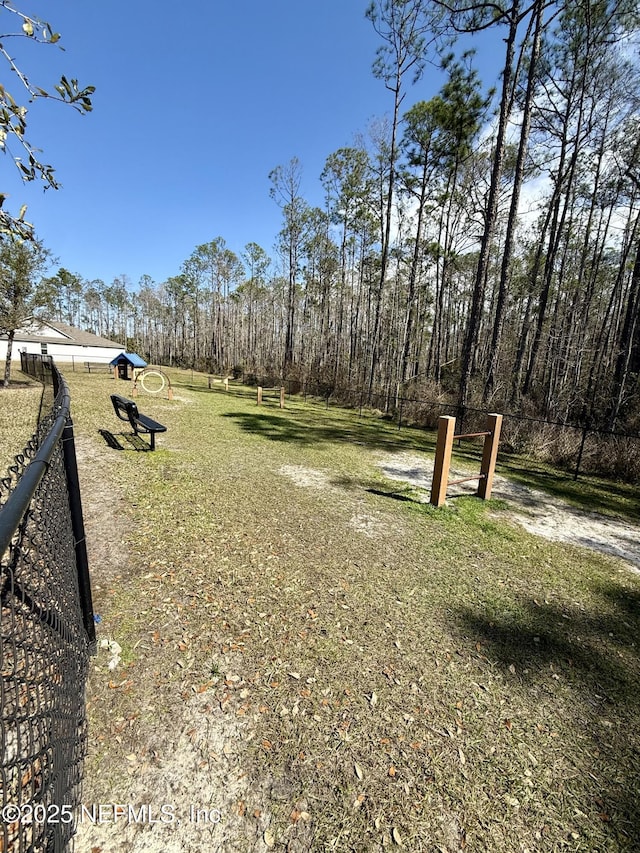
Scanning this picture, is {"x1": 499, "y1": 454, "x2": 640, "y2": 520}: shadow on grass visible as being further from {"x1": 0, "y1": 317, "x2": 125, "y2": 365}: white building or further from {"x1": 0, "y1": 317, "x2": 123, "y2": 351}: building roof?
{"x1": 0, "y1": 317, "x2": 123, "y2": 351}: building roof

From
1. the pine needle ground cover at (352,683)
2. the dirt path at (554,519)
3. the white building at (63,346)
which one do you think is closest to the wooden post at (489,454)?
the dirt path at (554,519)

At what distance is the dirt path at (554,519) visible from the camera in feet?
17.1

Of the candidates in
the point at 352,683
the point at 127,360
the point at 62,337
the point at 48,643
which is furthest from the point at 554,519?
the point at 62,337

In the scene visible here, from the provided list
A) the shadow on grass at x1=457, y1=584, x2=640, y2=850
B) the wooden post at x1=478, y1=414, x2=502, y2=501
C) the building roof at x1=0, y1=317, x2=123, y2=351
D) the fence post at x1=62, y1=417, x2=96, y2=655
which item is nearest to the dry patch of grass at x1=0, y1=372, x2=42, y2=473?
the fence post at x1=62, y1=417, x2=96, y2=655

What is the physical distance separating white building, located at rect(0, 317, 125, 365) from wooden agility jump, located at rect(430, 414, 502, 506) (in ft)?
134

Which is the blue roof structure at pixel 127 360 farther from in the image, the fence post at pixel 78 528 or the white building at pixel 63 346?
the fence post at pixel 78 528

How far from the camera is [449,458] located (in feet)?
18.3

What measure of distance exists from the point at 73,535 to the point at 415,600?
2.96m

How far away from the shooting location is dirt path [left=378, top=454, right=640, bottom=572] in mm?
5223

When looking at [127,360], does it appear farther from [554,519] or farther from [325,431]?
[554,519]

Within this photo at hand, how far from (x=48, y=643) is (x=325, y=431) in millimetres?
9607

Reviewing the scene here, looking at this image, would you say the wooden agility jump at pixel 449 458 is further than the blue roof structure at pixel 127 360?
No

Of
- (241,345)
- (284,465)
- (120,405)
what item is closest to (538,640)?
(284,465)

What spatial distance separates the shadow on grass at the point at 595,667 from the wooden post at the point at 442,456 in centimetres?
224
